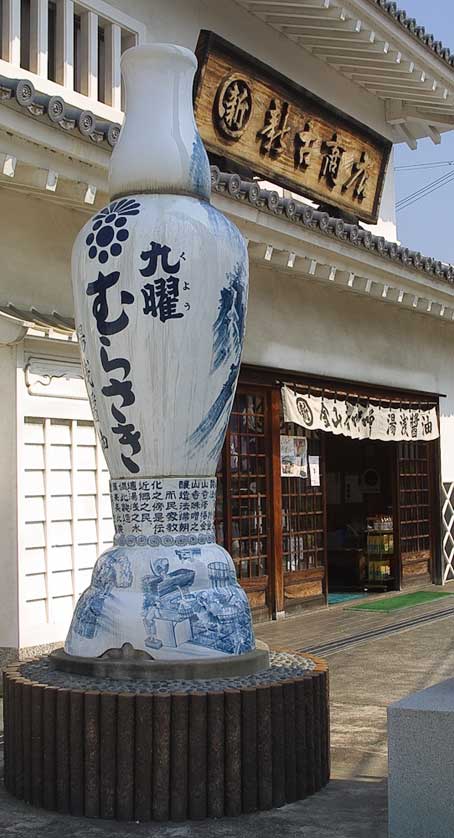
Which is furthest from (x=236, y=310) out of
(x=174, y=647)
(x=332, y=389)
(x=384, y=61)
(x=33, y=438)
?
(x=384, y=61)

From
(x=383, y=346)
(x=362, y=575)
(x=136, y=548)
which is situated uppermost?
(x=383, y=346)

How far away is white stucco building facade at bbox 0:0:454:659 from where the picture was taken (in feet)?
23.8

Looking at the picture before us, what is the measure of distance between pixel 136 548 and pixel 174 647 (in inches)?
20.0

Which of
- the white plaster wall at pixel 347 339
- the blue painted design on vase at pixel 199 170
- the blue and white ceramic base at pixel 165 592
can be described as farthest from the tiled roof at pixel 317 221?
the blue and white ceramic base at pixel 165 592

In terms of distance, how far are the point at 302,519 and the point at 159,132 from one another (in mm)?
7268

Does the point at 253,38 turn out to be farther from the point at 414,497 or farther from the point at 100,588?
the point at 100,588

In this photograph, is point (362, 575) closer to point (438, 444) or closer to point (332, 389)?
point (438, 444)

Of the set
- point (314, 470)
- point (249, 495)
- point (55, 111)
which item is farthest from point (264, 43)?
point (55, 111)

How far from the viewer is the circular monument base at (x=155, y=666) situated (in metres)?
4.55

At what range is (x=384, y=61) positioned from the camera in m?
12.9

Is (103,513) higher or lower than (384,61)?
lower

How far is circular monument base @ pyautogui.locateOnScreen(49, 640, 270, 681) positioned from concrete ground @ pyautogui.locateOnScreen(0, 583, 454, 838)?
2.06 feet

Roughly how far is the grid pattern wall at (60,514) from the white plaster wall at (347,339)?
2.75m

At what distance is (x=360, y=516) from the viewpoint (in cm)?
1535
